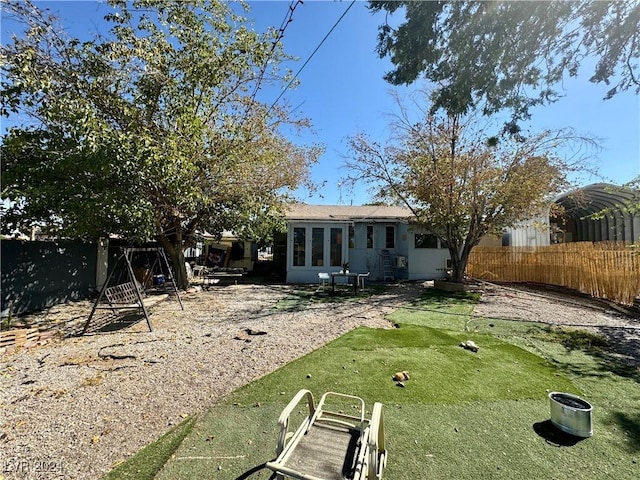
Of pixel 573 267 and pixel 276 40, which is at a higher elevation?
pixel 276 40

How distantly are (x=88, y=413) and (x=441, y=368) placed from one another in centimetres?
452

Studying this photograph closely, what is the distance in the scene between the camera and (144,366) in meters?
4.74

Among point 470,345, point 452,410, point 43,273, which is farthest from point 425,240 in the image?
point 43,273

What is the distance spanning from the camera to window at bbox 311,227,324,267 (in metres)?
14.8

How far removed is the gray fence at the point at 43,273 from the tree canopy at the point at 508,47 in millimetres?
9240

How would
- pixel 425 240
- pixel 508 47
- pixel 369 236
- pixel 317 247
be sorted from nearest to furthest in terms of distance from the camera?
pixel 508 47, pixel 317 247, pixel 425 240, pixel 369 236

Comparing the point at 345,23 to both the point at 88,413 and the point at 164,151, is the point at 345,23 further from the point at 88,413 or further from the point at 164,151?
the point at 88,413

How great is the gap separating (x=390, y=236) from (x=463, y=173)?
18.5 ft

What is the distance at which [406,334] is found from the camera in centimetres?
650

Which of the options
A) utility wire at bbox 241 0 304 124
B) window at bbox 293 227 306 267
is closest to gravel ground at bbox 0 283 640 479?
window at bbox 293 227 306 267

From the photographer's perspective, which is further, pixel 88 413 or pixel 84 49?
pixel 84 49

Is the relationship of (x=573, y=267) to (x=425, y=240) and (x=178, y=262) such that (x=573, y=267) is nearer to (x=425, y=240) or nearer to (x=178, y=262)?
(x=425, y=240)

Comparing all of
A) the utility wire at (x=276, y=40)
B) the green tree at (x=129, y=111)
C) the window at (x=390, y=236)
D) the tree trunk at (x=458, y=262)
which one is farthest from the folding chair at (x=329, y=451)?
the window at (x=390, y=236)

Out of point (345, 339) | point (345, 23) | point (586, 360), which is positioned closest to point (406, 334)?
point (345, 339)
